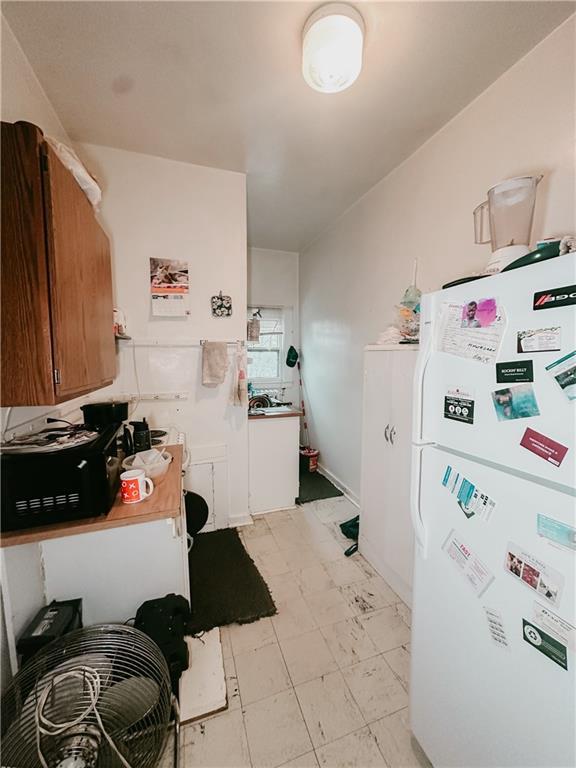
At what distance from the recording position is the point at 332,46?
1.21 meters

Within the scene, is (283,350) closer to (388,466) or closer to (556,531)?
(388,466)

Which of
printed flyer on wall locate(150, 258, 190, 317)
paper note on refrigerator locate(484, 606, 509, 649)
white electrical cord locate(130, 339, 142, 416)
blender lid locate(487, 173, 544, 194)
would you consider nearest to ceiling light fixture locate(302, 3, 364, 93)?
blender lid locate(487, 173, 544, 194)

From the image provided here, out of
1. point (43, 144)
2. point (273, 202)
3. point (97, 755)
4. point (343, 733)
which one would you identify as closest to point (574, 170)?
point (43, 144)

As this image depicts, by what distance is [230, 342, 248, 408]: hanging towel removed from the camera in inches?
97.1

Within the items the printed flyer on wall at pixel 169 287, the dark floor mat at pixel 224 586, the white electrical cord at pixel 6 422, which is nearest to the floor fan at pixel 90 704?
the dark floor mat at pixel 224 586

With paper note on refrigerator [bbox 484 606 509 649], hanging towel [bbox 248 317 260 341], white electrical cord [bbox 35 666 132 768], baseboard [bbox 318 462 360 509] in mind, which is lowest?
baseboard [bbox 318 462 360 509]

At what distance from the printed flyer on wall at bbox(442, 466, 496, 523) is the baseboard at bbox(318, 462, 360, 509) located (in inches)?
84.3

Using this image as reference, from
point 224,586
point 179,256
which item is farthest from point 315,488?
point 179,256

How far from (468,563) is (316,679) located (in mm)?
1046

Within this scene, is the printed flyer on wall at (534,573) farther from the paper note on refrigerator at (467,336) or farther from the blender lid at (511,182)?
the blender lid at (511,182)

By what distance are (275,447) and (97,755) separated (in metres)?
2.04

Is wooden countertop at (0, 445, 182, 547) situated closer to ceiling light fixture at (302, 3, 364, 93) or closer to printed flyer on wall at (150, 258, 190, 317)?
printed flyer on wall at (150, 258, 190, 317)

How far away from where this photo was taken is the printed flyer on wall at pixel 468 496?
0.83 meters

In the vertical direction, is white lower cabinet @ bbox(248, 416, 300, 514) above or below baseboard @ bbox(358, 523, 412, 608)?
above
